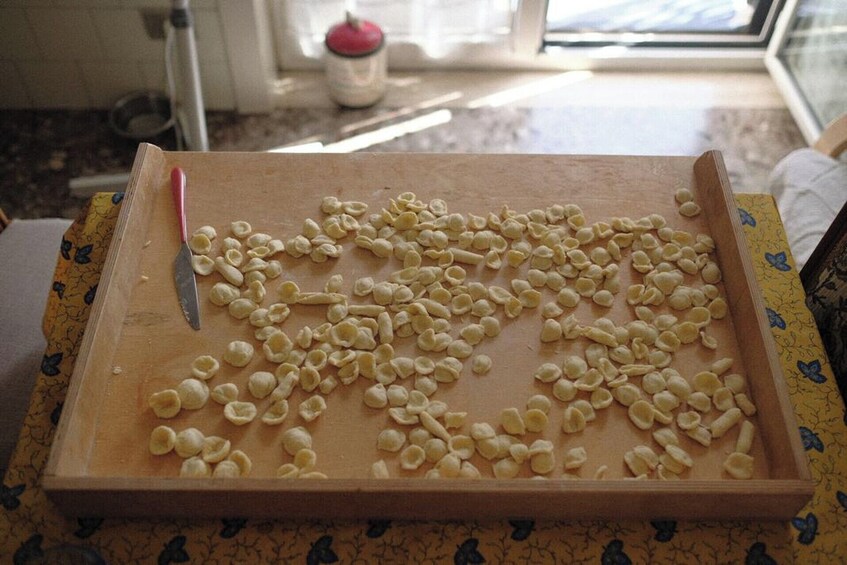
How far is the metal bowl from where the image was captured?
2.34 m

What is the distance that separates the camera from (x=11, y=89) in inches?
93.0


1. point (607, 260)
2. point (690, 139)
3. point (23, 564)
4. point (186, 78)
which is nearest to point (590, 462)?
point (607, 260)

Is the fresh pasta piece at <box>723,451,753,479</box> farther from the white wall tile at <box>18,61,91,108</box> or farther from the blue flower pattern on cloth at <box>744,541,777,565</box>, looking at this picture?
the white wall tile at <box>18,61,91,108</box>

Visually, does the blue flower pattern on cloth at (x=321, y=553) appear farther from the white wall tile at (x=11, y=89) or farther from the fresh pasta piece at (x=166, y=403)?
the white wall tile at (x=11, y=89)

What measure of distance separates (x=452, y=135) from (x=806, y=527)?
5.62ft

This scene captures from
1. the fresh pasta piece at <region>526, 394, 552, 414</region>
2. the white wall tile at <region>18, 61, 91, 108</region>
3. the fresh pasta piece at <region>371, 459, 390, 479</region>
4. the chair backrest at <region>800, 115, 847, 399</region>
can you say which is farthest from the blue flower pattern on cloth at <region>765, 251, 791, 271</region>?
the white wall tile at <region>18, 61, 91, 108</region>

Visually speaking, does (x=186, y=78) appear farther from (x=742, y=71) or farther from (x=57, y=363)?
(x=742, y=71)

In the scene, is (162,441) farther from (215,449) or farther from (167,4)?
(167,4)

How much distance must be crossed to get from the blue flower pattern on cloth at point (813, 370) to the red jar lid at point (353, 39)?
1.64 metres

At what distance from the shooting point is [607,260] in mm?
1193

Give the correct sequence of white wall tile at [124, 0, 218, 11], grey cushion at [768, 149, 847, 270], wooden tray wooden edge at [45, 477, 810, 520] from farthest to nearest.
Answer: white wall tile at [124, 0, 218, 11], grey cushion at [768, 149, 847, 270], wooden tray wooden edge at [45, 477, 810, 520]

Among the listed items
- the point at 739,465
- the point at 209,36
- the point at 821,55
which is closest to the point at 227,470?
the point at 739,465

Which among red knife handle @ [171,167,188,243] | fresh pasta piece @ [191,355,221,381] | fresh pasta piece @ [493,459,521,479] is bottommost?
fresh pasta piece @ [493,459,521,479]

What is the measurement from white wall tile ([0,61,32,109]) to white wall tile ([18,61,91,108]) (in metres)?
0.02
